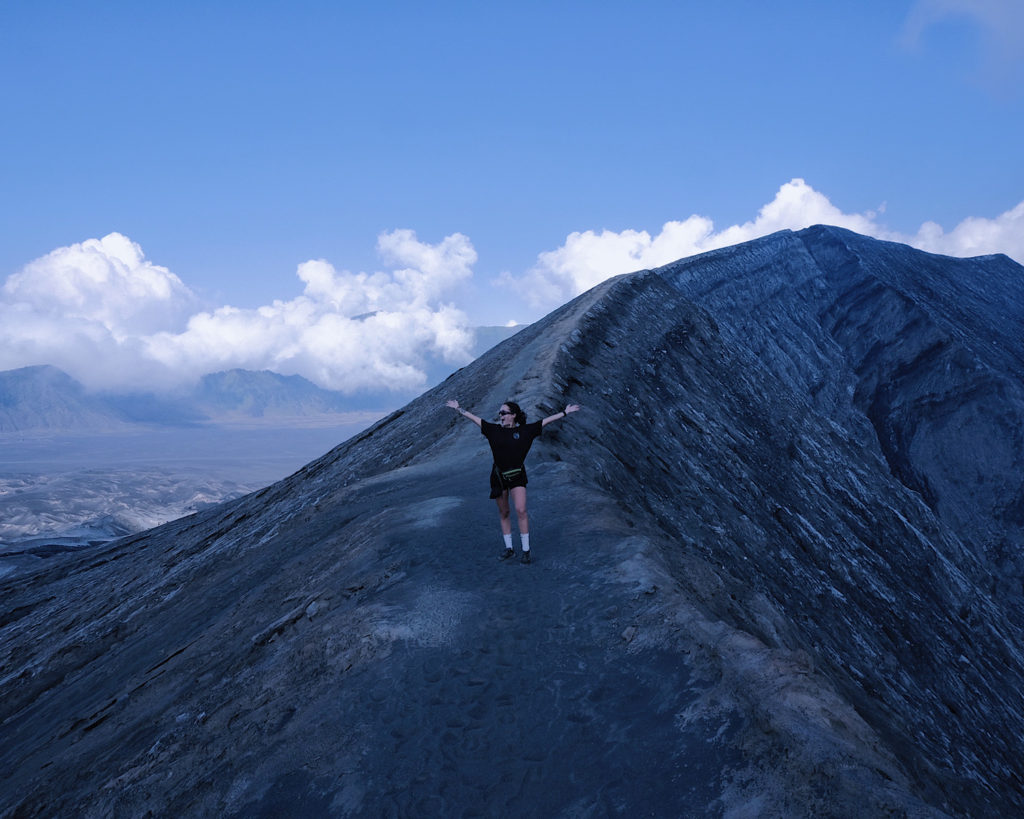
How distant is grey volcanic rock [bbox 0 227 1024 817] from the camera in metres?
5.94

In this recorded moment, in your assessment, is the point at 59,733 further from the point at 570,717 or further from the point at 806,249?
the point at 806,249

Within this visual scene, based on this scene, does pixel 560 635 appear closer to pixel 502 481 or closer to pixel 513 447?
pixel 502 481

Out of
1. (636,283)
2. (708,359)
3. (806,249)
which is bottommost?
(708,359)

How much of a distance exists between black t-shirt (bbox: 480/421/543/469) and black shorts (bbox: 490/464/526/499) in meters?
0.14

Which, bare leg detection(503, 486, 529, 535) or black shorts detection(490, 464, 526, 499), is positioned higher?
black shorts detection(490, 464, 526, 499)

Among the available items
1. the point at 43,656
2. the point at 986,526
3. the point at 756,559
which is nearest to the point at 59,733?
the point at 43,656

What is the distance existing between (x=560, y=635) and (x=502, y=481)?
92.8 inches

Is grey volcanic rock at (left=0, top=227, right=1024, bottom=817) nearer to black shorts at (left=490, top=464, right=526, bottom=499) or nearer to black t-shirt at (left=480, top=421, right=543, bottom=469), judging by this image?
black shorts at (left=490, top=464, right=526, bottom=499)

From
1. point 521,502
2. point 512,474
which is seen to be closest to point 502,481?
point 512,474

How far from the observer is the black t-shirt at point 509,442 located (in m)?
9.17

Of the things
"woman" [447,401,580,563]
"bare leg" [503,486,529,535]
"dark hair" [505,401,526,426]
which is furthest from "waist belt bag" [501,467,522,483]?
"dark hair" [505,401,526,426]

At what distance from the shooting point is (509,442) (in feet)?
30.1

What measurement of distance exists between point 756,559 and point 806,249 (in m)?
61.0

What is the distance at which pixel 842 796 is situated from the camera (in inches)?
202
